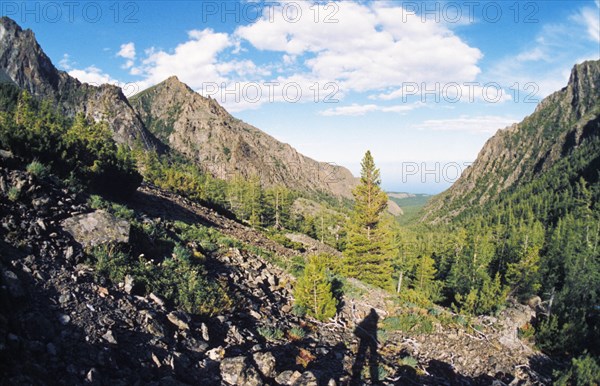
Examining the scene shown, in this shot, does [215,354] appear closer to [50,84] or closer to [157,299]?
A: [157,299]

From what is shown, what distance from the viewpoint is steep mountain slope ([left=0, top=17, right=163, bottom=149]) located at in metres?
156

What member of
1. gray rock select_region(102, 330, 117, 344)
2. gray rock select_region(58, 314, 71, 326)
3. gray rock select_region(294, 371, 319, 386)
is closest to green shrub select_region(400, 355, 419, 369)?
gray rock select_region(294, 371, 319, 386)

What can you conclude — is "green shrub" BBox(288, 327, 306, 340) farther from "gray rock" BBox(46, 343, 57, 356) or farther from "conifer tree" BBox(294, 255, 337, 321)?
"gray rock" BBox(46, 343, 57, 356)

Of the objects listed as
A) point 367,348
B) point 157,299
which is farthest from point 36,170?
point 367,348

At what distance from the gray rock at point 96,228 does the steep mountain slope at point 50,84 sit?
155253 millimetres

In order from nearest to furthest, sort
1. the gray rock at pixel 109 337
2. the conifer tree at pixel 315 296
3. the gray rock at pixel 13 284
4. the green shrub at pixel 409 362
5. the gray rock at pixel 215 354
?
1. the gray rock at pixel 13 284
2. the gray rock at pixel 109 337
3. the gray rock at pixel 215 354
4. the green shrub at pixel 409 362
5. the conifer tree at pixel 315 296

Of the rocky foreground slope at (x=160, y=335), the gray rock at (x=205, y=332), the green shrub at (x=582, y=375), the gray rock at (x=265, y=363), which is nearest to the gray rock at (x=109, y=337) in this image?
the rocky foreground slope at (x=160, y=335)

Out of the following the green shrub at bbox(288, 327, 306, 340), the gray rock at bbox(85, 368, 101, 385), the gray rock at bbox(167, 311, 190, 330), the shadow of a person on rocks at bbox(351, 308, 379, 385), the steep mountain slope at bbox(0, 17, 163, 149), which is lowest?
the shadow of a person on rocks at bbox(351, 308, 379, 385)

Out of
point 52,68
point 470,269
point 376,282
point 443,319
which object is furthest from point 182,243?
point 52,68

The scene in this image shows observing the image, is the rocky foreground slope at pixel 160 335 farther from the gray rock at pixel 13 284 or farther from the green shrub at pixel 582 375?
the green shrub at pixel 582 375

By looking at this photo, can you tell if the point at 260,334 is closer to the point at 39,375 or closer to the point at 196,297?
the point at 196,297

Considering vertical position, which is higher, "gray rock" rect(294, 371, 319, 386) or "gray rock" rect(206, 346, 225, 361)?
"gray rock" rect(206, 346, 225, 361)

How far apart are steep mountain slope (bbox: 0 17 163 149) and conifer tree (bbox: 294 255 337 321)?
157m

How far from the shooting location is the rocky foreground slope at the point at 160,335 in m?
6.86
